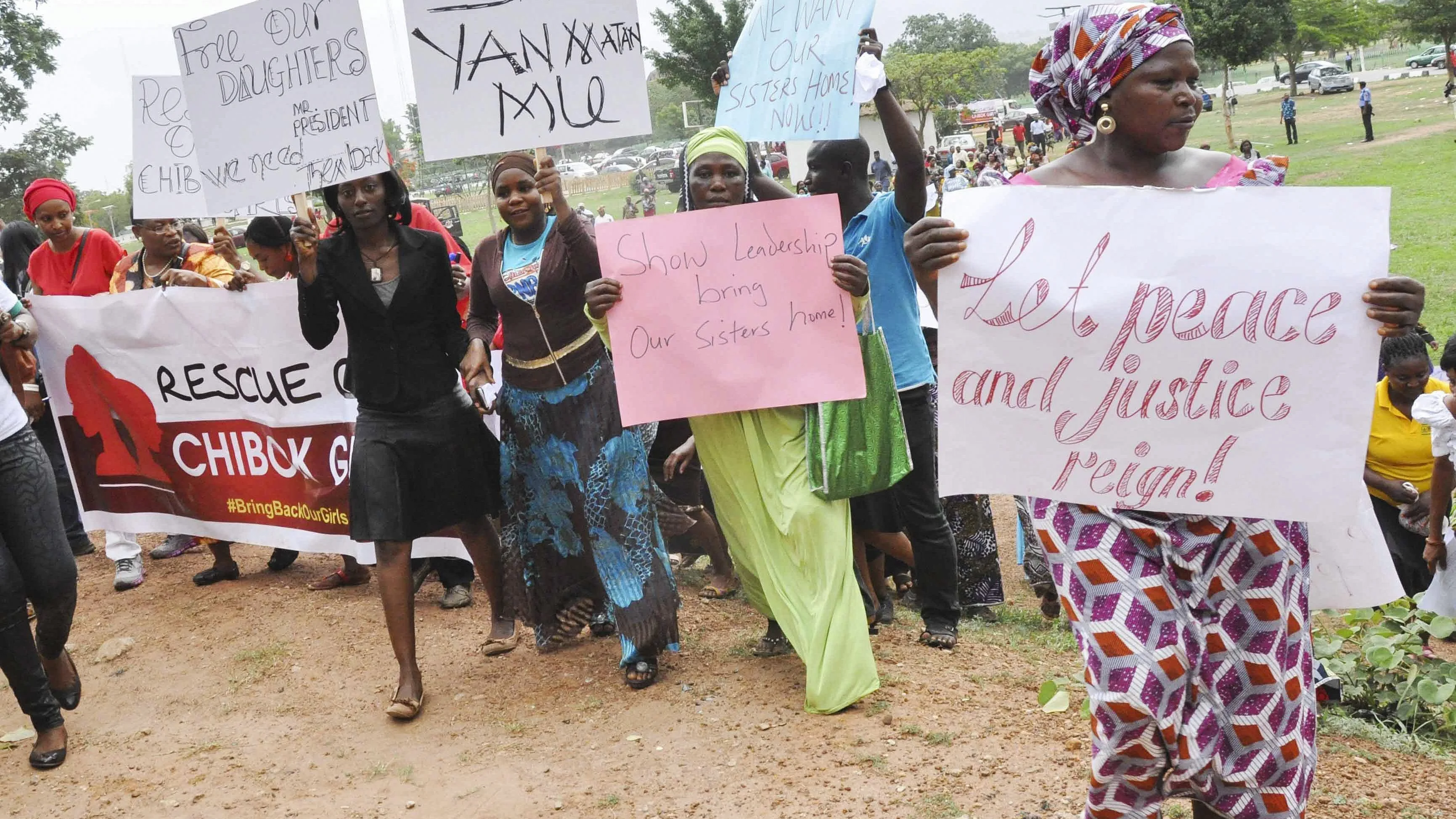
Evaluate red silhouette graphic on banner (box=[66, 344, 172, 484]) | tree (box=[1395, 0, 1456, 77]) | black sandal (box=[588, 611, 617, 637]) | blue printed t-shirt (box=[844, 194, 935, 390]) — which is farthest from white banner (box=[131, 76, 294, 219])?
tree (box=[1395, 0, 1456, 77])

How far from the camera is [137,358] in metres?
6.66

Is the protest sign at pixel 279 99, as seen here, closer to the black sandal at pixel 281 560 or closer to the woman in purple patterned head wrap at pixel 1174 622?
the black sandal at pixel 281 560

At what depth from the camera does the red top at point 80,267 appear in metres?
7.16

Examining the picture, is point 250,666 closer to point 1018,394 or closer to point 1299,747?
point 1018,394

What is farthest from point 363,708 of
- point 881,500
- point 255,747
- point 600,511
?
point 881,500

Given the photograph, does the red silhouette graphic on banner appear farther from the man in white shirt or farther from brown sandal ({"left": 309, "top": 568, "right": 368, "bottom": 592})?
the man in white shirt

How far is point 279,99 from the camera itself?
4.86 m

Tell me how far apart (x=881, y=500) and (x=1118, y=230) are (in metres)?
2.74

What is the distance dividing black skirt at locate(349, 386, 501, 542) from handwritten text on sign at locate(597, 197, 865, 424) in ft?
3.08

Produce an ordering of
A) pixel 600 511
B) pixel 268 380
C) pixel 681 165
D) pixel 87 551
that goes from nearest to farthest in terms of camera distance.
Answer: pixel 681 165 < pixel 600 511 < pixel 268 380 < pixel 87 551

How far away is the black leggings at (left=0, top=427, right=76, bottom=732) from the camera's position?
4.45 meters

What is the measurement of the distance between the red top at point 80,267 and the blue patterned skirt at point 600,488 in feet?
11.5

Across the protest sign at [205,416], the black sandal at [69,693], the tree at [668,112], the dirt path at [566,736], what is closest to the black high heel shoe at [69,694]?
the black sandal at [69,693]

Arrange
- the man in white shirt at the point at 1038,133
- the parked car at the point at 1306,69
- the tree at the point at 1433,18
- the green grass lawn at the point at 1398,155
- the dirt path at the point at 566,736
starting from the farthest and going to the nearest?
1. the parked car at the point at 1306,69
2. the tree at the point at 1433,18
3. the man in white shirt at the point at 1038,133
4. the green grass lawn at the point at 1398,155
5. the dirt path at the point at 566,736
